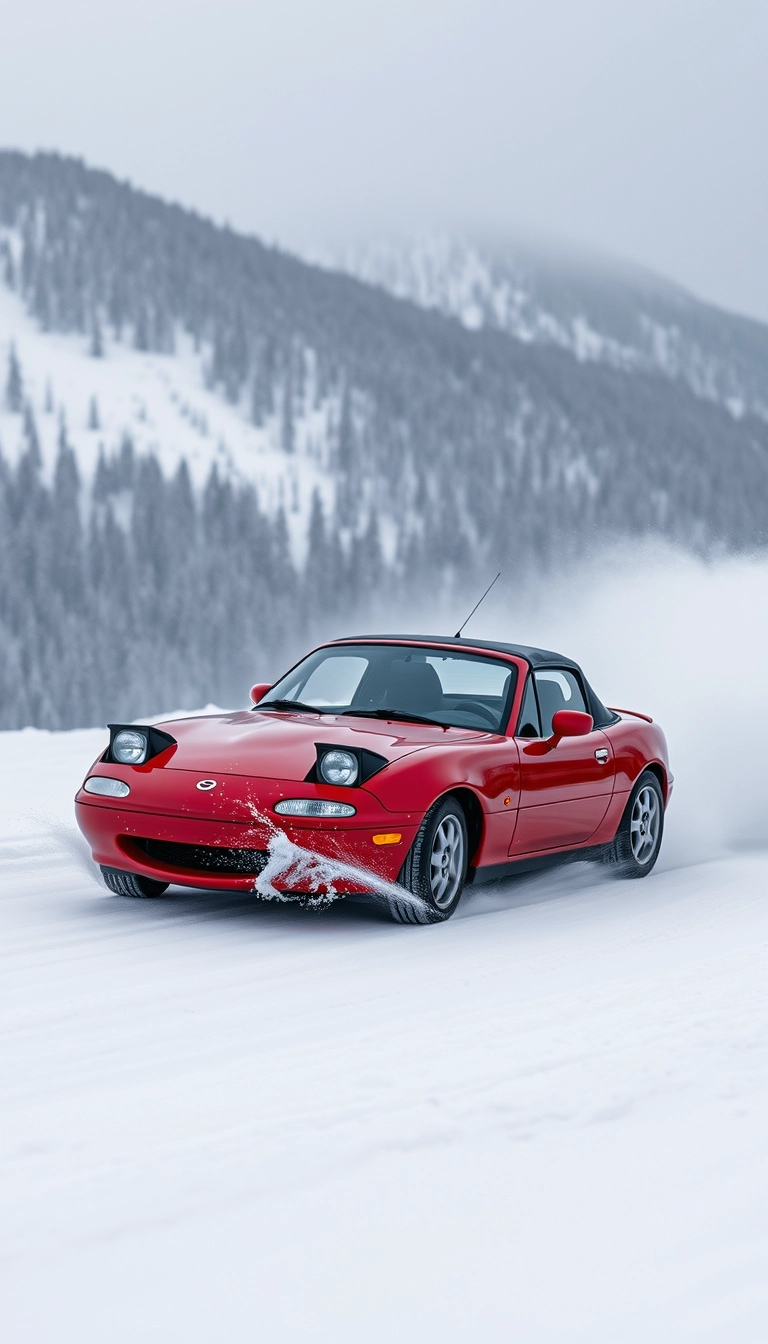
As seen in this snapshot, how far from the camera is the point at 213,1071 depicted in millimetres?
4332

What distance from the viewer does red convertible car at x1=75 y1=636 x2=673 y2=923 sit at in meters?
6.59

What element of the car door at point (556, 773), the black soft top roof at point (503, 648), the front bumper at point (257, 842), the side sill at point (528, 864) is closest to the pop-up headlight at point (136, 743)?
the front bumper at point (257, 842)

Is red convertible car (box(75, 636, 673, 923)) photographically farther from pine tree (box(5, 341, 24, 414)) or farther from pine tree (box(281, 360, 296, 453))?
pine tree (box(281, 360, 296, 453))

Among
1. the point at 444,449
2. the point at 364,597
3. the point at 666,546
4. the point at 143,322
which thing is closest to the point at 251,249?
the point at 143,322

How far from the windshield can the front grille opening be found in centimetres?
131

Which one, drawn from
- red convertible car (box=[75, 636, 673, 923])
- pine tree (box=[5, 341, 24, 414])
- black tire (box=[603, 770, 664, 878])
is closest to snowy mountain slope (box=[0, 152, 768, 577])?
pine tree (box=[5, 341, 24, 414])

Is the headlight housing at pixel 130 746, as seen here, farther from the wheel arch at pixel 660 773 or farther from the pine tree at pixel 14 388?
the pine tree at pixel 14 388

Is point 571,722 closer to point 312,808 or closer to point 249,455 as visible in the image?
point 312,808

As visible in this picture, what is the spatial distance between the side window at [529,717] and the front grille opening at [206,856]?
1764 millimetres

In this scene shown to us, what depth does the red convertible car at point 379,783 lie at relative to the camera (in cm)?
659

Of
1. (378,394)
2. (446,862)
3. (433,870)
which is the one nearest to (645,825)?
(446,862)

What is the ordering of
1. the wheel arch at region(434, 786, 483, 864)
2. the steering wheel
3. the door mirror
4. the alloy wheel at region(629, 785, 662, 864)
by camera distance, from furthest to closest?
1. the alloy wheel at region(629, 785, 662, 864)
2. the steering wheel
3. the door mirror
4. the wheel arch at region(434, 786, 483, 864)

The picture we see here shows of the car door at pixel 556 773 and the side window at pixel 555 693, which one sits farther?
the side window at pixel 555 693

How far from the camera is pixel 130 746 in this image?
7184 mm
